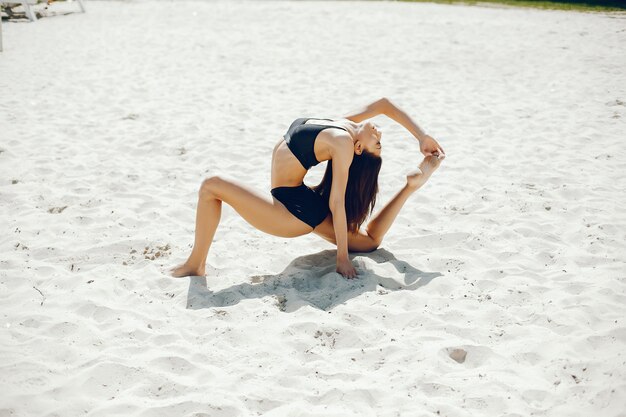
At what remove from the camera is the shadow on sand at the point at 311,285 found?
3541mm

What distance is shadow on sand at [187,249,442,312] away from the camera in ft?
11.6

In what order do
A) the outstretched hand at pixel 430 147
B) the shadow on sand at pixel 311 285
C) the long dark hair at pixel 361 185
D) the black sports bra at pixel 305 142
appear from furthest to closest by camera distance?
the outstretched hand at pixel 430 147, the long dark hair at pixel 361 185, the black sports bra at pixel 305 142, the shadow on sand at pixel 311 285

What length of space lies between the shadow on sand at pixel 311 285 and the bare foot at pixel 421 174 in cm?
55

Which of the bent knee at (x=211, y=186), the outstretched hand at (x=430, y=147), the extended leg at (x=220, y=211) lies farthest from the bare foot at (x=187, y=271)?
the outstretched hand at (x=430, y=147)

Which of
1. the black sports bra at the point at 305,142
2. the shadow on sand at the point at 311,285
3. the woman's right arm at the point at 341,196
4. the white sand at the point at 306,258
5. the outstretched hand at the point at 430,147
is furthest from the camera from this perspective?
the outstretched hand at the point at 430,147

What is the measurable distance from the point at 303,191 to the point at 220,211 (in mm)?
587

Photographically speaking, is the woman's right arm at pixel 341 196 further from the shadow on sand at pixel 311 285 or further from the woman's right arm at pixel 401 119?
the woman's right arm at pixel 401 119

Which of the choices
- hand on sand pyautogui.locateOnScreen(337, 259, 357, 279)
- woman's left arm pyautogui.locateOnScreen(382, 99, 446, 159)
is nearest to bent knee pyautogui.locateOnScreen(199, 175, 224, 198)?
hand on sand pyautogui.locateOnScreen(337, 259, 357, 279)

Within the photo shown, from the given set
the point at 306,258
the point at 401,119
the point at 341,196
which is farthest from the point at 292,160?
the point at 401,119

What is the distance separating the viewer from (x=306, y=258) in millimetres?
4145

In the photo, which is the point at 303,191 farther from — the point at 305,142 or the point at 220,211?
the point at 220,211

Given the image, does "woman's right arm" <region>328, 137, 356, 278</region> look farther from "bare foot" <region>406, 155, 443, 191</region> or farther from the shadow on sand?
"bare foot" <region>406, 155, 443, 191</region>

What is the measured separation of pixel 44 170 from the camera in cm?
541

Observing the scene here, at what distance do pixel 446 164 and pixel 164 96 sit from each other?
4151 millimetres
